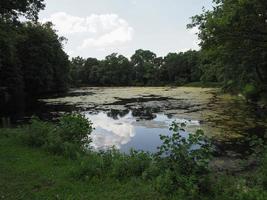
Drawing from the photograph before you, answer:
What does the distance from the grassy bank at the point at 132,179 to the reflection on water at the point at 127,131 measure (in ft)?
21.0

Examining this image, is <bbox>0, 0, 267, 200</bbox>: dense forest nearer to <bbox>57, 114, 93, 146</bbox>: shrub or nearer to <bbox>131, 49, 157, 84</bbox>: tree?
Answer: <bbox>57, 114, 93, 146</bbox>: shrub

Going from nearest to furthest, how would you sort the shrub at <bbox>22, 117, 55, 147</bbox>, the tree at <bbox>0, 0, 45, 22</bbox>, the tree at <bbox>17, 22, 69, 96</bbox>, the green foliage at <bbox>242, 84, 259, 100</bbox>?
the shrub at <bbox>22, 117, 55, 147</bbox>, the tree at <bbox>0, 0, 45, 22</bbox>, the green foliage at <bbox>242, 84, 259, 100</bbox>, the tree at <bbox>17, 22, 69, 96</bbox>

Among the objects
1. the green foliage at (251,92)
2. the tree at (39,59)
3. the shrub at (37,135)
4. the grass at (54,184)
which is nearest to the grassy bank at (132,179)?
the grass at (54,184)

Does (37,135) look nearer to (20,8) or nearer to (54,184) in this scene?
(54,184)

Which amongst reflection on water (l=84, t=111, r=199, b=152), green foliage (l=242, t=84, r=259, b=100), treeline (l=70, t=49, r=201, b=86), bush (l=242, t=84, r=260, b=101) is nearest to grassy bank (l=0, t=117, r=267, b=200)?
reflection on water (l=84, t=111, r=199, b=152)

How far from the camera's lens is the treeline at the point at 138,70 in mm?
105863

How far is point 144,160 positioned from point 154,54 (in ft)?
412

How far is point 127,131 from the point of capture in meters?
20.2

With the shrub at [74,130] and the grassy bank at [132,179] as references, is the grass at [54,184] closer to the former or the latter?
the grassy bank at [132,179]

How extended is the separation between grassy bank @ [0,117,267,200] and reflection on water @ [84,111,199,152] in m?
6.41

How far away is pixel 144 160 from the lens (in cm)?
877

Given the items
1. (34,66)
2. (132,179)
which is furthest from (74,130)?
(34,66)

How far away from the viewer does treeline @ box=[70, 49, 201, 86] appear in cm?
10586

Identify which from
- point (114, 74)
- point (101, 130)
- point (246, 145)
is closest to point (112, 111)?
point (101, 130)
